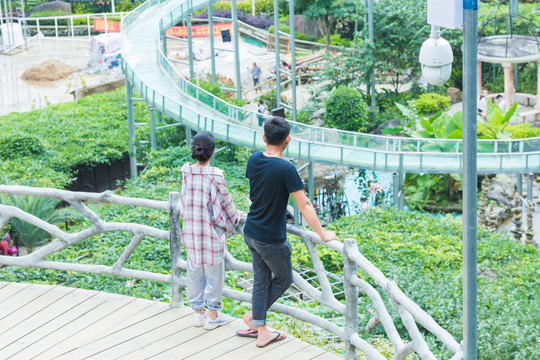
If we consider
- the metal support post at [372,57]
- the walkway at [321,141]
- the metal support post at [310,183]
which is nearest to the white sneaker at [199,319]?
the walkway at [321,141]

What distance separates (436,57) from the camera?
586 centimetres

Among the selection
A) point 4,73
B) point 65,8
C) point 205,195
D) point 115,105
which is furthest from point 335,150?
point 65,8

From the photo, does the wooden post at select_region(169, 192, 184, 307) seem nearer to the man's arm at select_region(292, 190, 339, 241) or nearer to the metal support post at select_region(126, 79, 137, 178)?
the man's arm at select_region(292, 190, 339, 241)

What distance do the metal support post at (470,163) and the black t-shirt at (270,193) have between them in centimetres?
121

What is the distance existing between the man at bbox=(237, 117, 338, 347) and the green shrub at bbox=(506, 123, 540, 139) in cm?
1513

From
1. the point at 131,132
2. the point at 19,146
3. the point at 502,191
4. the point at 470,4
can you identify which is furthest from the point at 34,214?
the point at 470,4

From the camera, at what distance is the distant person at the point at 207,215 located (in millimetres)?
4949

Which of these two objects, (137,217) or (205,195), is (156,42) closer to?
(137,217)

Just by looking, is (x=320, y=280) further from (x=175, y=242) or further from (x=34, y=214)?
(x=34, y=214)

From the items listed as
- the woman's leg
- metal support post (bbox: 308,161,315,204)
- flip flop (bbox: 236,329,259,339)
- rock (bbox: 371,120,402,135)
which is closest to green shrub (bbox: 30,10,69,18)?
rock (bbox: 371,120,402,135)

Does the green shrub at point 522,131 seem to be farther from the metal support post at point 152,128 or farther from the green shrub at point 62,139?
the green shrub at point 62,139

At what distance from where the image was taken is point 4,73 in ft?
106

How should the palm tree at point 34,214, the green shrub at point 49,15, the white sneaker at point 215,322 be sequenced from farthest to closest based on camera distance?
the green shrub at point 49,15, the palm tree at point 34,214, the white sneaker at point 215,322

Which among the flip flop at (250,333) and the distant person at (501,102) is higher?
the flip flop at (250,333)
